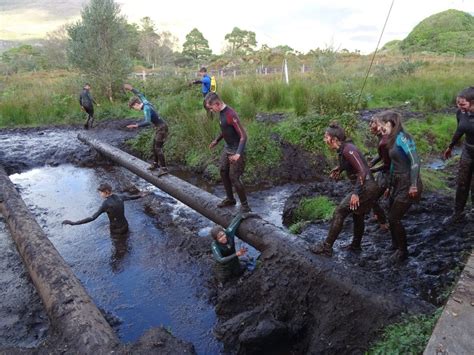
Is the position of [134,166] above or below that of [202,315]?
above

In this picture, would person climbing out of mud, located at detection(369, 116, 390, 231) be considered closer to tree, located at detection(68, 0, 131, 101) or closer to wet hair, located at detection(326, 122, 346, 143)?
wet hair, located at detection(326, 122, 346, 143)

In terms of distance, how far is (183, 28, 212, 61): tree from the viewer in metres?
61.2

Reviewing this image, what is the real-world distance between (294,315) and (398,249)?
172 cm

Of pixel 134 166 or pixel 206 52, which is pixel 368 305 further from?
pixel 206 52

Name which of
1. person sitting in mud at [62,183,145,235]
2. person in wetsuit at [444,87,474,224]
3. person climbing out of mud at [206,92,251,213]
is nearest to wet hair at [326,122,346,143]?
person climbing out of mud at [206,92,251,213]

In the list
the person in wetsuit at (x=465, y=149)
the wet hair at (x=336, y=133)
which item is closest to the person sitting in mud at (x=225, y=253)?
the wet hair at (x=336, y=133)

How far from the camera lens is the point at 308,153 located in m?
9.84

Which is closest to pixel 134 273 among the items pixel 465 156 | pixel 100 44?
pixel 465 156

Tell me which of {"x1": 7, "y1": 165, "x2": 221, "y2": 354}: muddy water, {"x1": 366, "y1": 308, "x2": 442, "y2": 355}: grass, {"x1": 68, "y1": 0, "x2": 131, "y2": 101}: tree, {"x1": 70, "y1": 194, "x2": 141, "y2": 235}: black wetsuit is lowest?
{"x1": 7, "y1": 165, "x2": 221, "y2": 354}: muddy water

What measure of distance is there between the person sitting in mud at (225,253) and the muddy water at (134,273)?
0.42 m

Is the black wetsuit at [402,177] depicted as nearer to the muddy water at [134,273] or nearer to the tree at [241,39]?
the muddy water at [134,273]

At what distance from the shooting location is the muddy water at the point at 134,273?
15.5ft

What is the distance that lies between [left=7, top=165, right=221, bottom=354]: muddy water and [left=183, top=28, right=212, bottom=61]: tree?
55.9m

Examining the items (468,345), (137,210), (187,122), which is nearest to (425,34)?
(187,122)
